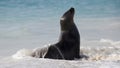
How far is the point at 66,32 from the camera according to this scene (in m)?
11.0

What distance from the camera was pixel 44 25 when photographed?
63.1 ft

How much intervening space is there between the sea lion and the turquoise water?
279 cm

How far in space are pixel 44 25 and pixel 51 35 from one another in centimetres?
276

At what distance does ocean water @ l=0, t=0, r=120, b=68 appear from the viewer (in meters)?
8.50

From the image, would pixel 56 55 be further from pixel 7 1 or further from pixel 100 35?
pixel 7 1

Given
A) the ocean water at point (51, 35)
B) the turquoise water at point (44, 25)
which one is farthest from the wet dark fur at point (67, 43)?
the turquoise water at point (44, 25)

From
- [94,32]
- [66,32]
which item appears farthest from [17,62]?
[94,32]

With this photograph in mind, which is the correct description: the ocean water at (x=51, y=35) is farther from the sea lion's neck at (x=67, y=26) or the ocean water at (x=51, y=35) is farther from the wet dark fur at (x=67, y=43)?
the sea lion's neck at (x=67, y=26)

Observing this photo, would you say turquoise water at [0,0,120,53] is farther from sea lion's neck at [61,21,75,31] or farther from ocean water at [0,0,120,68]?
sea lion's neck at [61,21,75,31]

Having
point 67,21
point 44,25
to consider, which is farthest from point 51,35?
point 67,21

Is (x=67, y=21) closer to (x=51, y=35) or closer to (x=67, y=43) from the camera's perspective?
(x=67, y=43)

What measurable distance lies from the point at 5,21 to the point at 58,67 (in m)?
12.8

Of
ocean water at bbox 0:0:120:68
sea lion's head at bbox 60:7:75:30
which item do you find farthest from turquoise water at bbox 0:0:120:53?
sea lion's head at bbox 60:7:75:30

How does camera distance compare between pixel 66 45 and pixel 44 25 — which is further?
pixel 44 25
